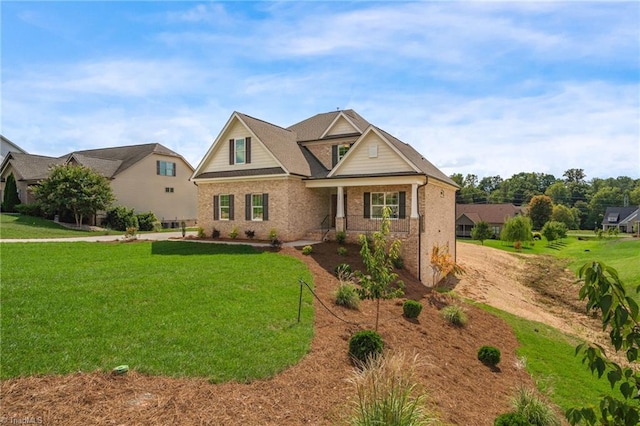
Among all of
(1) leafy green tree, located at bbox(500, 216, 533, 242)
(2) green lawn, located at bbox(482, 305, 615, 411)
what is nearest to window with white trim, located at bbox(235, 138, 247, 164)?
(2) green lawn, located at bbox(482, 305, 615, 411)

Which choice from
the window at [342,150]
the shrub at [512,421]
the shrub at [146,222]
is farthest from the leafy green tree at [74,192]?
the shrub at [512,421]

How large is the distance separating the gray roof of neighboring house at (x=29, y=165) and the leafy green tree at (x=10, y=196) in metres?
1.20

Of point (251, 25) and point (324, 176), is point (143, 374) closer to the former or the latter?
point (251, 25)

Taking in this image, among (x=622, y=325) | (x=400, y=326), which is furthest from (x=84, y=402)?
(x=400, y=326)

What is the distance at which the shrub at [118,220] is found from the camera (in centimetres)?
2988

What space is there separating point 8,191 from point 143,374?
35.3m

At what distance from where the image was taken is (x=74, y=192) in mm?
26938

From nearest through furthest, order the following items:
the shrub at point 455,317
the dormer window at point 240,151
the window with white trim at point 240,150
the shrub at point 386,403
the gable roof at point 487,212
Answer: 1. the shrub at point 386,403
2. the shrub at point 455,317
3. the dormer window at point 240,151
4. the window with white trim at point 240,150
5. the gable roof at point 487,212

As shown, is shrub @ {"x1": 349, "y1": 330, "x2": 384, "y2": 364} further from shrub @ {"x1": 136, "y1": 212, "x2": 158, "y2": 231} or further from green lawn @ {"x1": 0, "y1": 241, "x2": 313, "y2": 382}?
shrub @ {"x1": 136, "y1": 212, "x2": 158, "y2": 231}

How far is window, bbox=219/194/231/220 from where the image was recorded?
2167cm

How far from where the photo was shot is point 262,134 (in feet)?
68.5

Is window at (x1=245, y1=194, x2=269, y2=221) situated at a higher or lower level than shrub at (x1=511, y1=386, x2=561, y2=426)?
higher

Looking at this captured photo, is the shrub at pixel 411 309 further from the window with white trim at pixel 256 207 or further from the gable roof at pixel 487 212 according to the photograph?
the gable roof at pixel 487 212

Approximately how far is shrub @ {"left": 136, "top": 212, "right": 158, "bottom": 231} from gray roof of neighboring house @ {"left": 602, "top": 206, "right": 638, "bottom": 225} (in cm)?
8861
